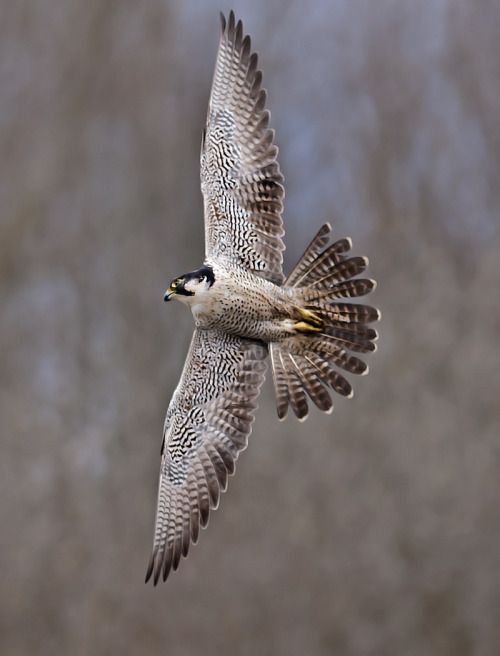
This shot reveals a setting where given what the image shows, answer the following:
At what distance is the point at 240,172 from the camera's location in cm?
330

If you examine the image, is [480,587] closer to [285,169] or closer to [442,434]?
[442,434]

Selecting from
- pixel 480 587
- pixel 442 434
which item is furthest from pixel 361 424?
pixel 480 587

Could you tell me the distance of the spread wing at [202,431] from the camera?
10.8 feet

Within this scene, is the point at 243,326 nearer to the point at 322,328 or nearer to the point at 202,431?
the point at 322,328

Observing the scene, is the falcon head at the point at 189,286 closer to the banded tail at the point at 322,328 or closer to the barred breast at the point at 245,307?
the barred breast at the point at 245,307

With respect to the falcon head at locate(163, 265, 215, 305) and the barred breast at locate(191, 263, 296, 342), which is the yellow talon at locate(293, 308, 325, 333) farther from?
the falcon head at locate(163, 265, 215, 305)

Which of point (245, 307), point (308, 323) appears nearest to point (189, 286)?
point (245, 307)

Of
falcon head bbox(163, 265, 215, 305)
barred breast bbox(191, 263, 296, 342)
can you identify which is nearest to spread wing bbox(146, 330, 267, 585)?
barred breast bbox(191, 263, 296, 342)

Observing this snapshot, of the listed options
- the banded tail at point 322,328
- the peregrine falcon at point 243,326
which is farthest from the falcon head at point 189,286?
the banded tail at point 322,328

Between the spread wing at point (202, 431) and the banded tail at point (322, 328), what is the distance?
0.44 ft

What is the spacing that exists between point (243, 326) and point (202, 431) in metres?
0.44

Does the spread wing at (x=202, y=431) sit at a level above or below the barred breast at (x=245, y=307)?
below

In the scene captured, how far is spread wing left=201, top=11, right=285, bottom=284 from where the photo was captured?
3279mm

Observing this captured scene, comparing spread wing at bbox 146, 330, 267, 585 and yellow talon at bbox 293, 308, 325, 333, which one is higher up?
yellow talon at bbox 293, 308, 325, 333
